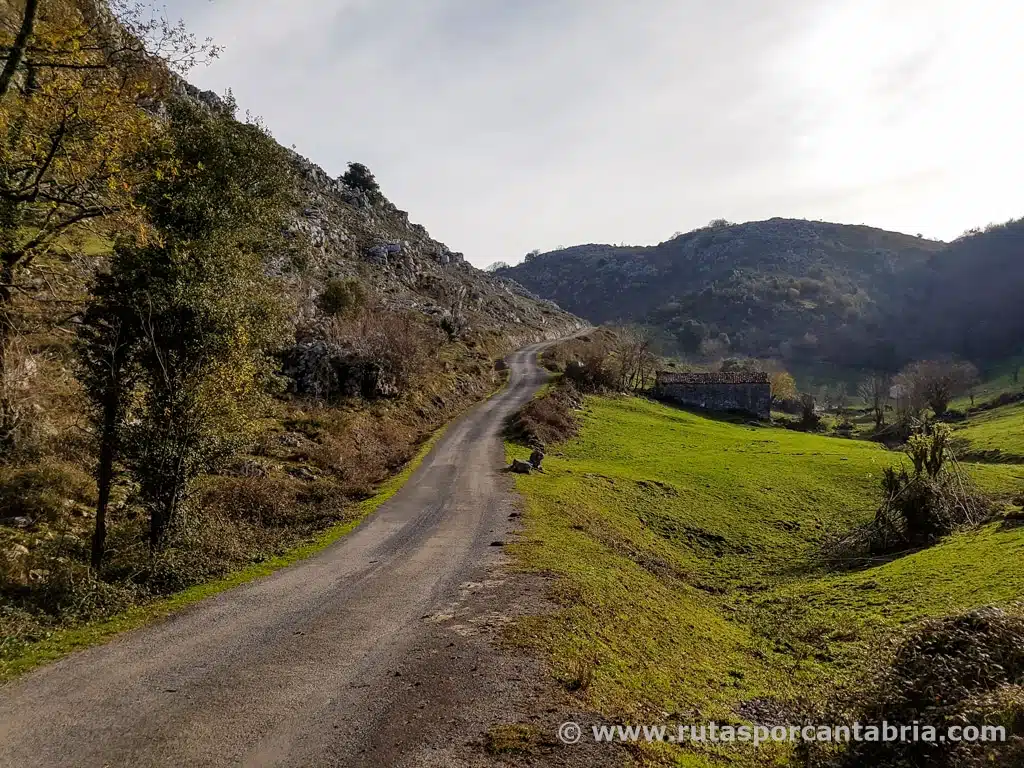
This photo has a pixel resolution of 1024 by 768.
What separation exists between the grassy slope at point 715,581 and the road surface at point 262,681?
3.12 m

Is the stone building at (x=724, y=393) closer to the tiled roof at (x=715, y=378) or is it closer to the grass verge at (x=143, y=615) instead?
the tiled roof at (x=715, y=378)

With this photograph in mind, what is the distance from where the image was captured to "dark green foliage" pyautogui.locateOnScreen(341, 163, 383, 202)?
121 meters

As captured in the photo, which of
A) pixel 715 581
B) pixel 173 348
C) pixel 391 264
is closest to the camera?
pixel 173 348

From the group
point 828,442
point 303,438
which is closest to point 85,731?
point 303,438

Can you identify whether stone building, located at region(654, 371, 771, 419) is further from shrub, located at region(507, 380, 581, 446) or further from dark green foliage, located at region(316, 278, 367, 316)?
dark green foliage, located at region(316, 278, 367, 316)

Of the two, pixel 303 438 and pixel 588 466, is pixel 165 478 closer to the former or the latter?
pixel 303 438

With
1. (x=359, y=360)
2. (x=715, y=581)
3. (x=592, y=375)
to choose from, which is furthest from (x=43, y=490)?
(x=592, y=375)

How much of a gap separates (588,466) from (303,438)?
16.9m

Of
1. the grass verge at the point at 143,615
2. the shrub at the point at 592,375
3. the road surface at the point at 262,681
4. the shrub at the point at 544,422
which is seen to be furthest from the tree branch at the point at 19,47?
the shrub at the point at 592,375

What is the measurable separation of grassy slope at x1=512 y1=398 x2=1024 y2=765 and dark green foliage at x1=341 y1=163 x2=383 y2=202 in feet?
336

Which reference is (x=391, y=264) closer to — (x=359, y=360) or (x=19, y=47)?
(x=359, y=360)

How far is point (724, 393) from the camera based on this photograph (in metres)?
80.6

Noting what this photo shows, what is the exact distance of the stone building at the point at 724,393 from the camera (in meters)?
80.2
